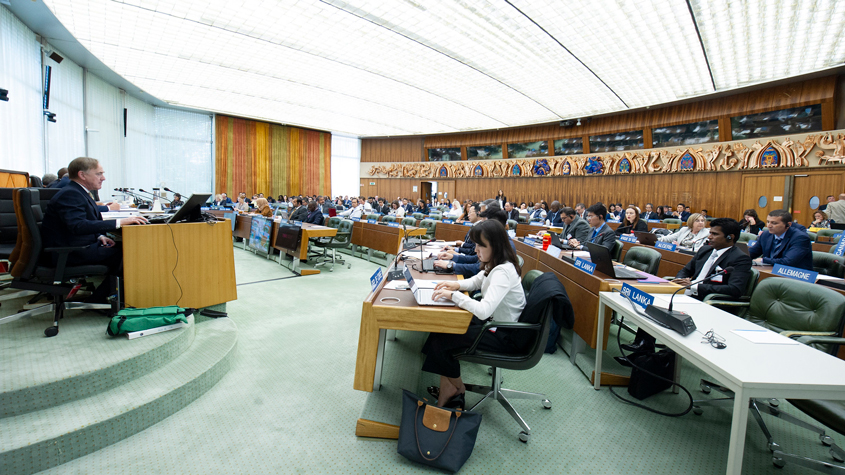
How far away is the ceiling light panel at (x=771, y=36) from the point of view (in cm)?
589

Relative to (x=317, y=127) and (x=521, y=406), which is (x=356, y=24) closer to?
(x=521, y=406)

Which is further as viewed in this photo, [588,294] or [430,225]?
[430,225]

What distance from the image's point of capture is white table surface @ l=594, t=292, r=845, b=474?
1354mm

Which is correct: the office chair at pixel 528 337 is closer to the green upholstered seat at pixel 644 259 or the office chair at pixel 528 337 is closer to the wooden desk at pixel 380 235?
the green upholstered seat at pixel 644 259

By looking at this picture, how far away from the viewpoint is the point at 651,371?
259cm

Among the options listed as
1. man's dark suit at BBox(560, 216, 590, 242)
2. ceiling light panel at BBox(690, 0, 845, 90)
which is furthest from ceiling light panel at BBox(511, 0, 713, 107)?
man's dark suit at BBox(560, 216, 590, 242)

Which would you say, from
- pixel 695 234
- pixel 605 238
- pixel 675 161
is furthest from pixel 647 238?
pixel 675 161

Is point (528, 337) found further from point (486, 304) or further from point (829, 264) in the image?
point (829, 264)

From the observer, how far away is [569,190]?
15.2 metres

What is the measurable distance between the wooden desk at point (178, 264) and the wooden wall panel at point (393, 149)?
17734 millimetres

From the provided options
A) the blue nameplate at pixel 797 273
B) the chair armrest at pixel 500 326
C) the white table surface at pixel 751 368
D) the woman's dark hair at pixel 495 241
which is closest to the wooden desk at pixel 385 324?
the chair armrest at pixel 500 326

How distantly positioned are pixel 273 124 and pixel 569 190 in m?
15.0

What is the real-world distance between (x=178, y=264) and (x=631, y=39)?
28.9 feet

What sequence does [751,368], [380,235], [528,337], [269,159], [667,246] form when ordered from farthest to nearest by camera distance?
[269,159] → [380,235] → [667,246] → [528,337] → [751,368]
